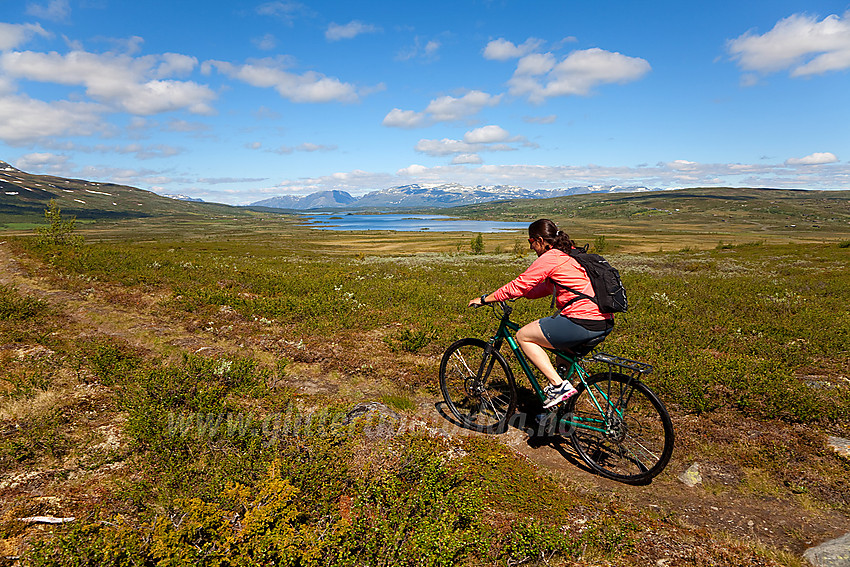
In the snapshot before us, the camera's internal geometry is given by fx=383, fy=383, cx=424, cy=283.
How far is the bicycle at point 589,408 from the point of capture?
5.55 m

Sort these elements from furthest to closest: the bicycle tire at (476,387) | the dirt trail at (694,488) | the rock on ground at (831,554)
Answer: the bicycle tire at (476,387) < the dirt trail at (694,488) < the rock on ground at (831,554)

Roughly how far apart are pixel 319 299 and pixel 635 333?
10792 mm

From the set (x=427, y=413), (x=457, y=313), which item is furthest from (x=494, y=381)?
(x=457, y=313)

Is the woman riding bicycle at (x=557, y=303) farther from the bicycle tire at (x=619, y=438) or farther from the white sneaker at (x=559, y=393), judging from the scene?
the bicycle tire at (x=619, y=438)

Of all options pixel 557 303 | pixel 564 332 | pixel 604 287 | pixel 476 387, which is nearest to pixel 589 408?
pixel 476 387

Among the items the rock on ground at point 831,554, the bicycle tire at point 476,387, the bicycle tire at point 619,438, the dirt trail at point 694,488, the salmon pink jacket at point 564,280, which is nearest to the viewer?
the rock on ground at point 831,554

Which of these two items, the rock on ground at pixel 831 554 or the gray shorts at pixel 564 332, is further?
the gray shorts at pixel 564 332

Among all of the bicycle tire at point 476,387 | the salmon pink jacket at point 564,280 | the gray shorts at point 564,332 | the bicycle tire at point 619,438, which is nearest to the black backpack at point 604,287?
the salmon pink jacket at point 564,280

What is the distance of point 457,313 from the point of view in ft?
45.8

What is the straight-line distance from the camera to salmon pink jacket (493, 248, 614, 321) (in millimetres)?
5426

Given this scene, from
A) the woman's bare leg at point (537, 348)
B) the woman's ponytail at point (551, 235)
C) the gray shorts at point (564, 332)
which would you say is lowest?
the woman's bare leg at point (537, 348)

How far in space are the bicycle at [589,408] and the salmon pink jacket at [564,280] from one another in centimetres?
47

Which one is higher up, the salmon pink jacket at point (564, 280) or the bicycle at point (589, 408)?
the salmon pink jacket at point (564, 280)

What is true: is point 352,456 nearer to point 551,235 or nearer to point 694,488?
point 551,235
